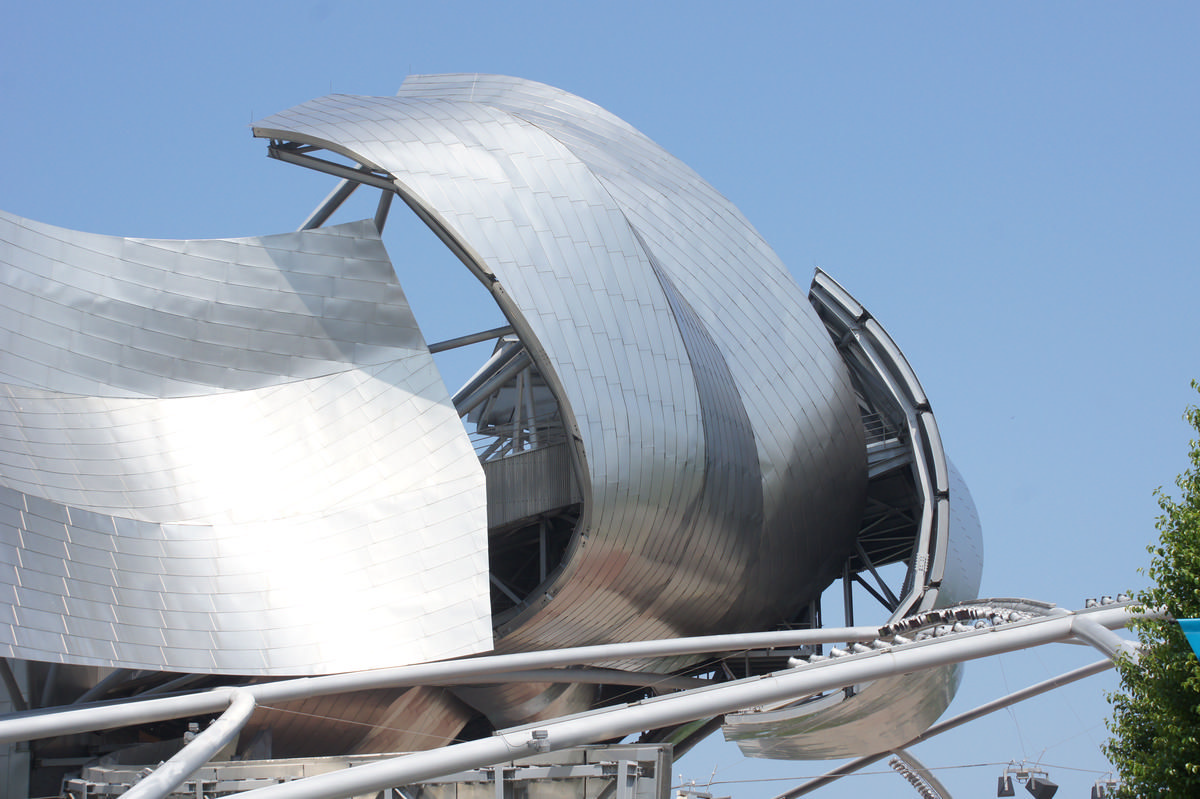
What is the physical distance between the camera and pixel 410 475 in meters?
27.6

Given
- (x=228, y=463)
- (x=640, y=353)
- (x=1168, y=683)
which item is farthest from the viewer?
(x=640, y=353)

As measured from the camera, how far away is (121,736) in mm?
30312

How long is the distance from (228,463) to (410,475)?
3.77 m

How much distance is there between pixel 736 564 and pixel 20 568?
16.8 m

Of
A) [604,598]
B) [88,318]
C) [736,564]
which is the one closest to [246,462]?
[88,318]

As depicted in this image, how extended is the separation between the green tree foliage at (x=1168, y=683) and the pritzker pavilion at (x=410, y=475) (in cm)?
377

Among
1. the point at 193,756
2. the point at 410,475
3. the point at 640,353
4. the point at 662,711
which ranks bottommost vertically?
the point at 193,756

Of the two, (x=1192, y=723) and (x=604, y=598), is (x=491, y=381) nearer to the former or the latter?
(x=604, y=598)

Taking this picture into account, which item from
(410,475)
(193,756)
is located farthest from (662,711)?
(410,475)

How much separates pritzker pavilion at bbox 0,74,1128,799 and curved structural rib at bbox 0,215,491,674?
0.20 feet

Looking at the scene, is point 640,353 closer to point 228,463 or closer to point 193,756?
point 228,463

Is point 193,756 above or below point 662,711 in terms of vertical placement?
below

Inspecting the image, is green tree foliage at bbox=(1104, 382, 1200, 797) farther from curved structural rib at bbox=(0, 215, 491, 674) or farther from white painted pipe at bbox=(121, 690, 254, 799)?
curved structural rib at bbox=(0, 215, 491, 674)

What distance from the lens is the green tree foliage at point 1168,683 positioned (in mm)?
13656
